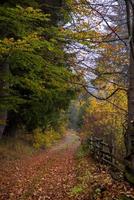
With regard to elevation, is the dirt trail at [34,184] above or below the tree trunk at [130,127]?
below

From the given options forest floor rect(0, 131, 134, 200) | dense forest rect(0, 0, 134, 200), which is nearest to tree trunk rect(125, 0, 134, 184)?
dense forest rect(0, 0, 134, 200)

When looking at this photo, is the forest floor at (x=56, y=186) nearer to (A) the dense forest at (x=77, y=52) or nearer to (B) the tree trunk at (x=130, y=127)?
(A) the dense forest at (x=77, y=52)

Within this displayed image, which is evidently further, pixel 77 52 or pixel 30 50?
pixel 77 52

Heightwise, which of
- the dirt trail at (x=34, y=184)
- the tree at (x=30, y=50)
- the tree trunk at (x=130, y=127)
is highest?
the tree at (x=30, y=50)

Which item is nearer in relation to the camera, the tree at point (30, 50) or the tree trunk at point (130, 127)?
the tree trunk at point (130, 127)

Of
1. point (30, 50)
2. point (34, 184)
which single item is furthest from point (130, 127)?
point (34, 184)

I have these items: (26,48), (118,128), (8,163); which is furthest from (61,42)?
(118,128)

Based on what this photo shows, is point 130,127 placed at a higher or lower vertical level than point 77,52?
lower

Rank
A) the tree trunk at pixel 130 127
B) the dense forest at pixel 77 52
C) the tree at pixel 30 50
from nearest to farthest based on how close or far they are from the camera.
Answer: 1. the tree trunk at pixel 130 127
2. the dense forest at pixel 77 52
3. the tree at pixel 30 50

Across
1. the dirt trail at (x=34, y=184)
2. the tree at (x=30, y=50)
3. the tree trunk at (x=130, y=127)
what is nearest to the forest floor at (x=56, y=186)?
the dirt trail at (x=34, y=184)

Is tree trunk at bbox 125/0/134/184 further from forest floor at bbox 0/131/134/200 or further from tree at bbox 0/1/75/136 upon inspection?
tree at bbox 0/1/75/136

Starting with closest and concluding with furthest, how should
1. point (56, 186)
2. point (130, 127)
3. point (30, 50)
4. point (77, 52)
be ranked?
point (130, 127) → point (30, 50) → point (56, 186) → point (77, 52)

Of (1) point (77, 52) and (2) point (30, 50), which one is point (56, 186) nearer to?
(1) point (77, 52)

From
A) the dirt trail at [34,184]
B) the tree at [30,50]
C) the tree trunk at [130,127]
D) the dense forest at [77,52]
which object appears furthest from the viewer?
the dirt trail at [34,184]
